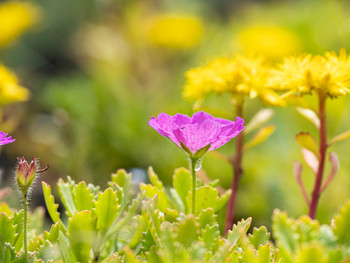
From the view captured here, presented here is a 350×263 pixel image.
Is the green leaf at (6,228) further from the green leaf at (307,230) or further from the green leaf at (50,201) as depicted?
the green leaf at (307,230)

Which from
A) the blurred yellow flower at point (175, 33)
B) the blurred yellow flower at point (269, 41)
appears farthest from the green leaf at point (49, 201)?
the blurred yellow flower at point (175, 33)

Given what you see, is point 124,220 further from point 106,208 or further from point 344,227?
point 344,227

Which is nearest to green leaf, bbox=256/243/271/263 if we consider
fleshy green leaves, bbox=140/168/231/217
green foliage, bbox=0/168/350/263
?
green foliage, bbox=0/168/350/263

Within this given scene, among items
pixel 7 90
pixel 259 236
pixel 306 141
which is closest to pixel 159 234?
pixel 259 236

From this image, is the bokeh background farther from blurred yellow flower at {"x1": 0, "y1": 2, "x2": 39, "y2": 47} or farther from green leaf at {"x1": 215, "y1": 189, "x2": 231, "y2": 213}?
green leaf at {"x1": 215, "y1": 189, "x2": 231, "y2": 213}

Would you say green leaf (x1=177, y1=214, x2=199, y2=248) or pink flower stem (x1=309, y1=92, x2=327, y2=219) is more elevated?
pink flower stem (x1=309, y1=92, x2=327, y2=219)

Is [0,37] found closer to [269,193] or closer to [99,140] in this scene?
[99,140]
